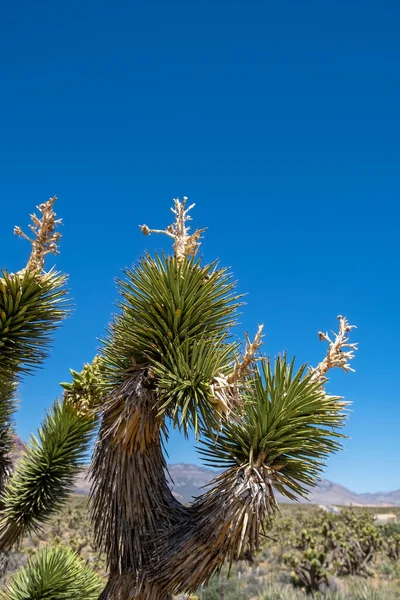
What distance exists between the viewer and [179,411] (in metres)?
4.29

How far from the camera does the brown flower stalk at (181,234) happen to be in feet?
16.0

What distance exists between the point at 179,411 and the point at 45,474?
245 cm

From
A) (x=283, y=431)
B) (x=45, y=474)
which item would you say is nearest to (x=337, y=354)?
(x=283, y=431)

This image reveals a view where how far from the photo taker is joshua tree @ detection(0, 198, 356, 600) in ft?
13.2

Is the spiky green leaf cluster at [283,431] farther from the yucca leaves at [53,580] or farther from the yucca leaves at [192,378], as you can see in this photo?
the yucca leaves at [53,580]

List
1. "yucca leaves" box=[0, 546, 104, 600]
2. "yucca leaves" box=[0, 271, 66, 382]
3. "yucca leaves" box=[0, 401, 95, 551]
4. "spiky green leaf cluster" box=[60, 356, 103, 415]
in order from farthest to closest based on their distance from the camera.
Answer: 1. "yucca leaves" box=[0, 546, 104, 600]
2. "yucca leaves" box=[0, 401, 95, 551]
3. "spiky green leaf cluster" box=[60, 356, 103, 415]
4. "yucca leaves" box=[0, 271, 66, 382]

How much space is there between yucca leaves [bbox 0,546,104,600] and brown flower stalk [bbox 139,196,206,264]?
4.08m

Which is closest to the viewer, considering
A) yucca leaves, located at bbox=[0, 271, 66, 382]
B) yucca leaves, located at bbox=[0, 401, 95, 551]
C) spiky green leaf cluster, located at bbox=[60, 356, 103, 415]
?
yucca leaves, located at bbox=[0, 271, 66, 382]

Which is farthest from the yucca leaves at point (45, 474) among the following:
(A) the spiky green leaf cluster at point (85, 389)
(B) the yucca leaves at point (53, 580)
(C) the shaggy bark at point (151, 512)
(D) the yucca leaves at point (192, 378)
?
(D) the yucca leaves at point (192, 378)

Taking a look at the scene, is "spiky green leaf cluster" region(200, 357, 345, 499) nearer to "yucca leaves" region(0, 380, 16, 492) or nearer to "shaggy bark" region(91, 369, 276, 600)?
"shaggy bark" region(91, 369, 276, 600)

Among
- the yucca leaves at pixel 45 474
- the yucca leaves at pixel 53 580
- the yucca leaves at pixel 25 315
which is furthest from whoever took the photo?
the yucca leaves at pixel 53 580

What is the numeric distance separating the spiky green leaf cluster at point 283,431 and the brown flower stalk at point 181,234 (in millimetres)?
1281

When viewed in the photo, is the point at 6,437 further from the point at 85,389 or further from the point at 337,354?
the point at 337,354

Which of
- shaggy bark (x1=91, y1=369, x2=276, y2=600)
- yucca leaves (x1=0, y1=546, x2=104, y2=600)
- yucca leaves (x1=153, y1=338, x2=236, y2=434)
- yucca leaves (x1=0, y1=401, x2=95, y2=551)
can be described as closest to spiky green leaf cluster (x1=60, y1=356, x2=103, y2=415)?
yucca leaves (x1=0, y1=401, x2=95, y2=551)
